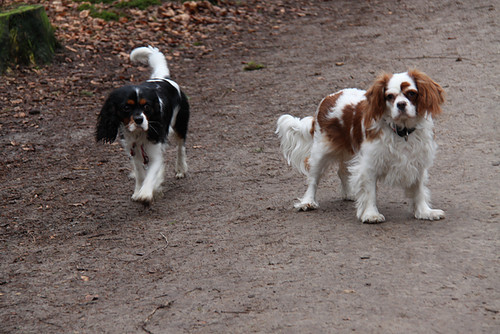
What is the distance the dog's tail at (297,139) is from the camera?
6191 mm

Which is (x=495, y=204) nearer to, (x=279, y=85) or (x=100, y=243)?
(x=100, y=243)

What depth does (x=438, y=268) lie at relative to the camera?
4.12m

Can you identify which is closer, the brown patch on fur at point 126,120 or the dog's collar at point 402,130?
the dog's collar at point 402,130

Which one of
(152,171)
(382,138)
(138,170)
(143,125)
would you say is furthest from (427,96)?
(138,170)

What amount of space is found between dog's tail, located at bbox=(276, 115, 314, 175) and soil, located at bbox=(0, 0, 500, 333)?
0.31 m

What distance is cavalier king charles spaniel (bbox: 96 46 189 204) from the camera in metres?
5.88

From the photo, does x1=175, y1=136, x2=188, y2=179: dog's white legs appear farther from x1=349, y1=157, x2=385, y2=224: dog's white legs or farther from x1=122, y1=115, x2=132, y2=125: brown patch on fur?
x1=349, y1=157, x2=385, y2=224: dog's white legs

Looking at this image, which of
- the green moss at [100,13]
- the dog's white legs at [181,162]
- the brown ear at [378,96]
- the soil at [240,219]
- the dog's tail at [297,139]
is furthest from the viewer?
the green moss at [100,13]

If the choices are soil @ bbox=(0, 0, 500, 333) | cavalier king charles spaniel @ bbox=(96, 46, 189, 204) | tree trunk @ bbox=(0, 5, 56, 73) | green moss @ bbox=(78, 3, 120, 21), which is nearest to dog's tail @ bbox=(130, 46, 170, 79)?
cavalier king charles spaniel @ bbox=(96, 46, 189, 204)

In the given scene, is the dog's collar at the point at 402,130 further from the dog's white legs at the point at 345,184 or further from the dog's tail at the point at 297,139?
the dog's tail at the point at 297,139

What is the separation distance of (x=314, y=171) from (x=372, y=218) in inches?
35.4

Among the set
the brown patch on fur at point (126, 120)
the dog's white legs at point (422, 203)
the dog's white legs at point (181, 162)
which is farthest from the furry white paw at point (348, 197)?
the brown patch on fur at point (126, 120)

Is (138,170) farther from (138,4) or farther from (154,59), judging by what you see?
(138,4)

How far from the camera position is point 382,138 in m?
5.11
